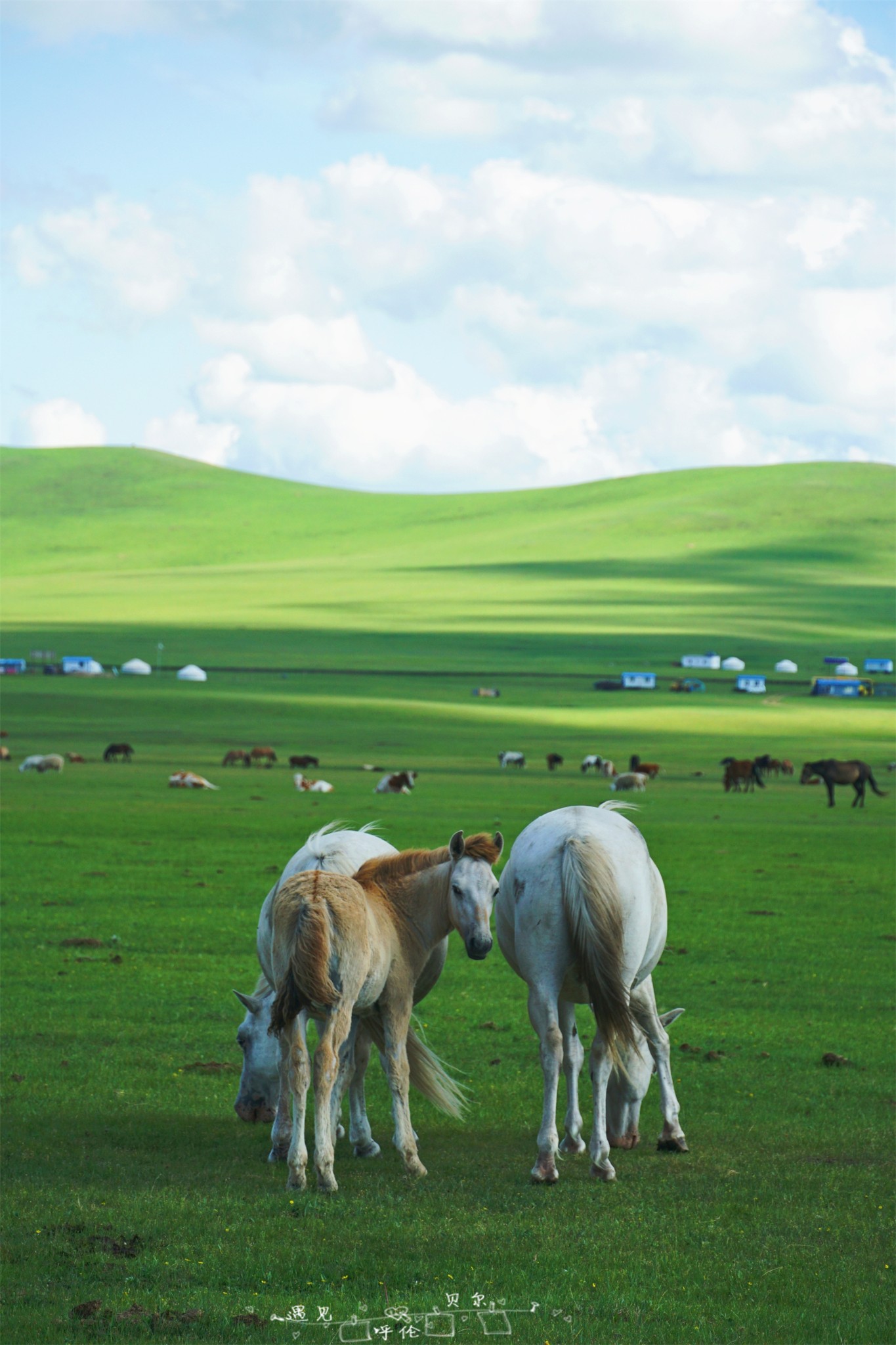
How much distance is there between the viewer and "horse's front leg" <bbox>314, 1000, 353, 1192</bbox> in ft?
28.4

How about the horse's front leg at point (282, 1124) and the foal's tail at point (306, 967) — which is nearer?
the foal's tail at point (306, 967)

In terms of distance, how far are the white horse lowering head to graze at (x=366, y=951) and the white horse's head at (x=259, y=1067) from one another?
0.88 metres

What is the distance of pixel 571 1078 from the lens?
32.4ft

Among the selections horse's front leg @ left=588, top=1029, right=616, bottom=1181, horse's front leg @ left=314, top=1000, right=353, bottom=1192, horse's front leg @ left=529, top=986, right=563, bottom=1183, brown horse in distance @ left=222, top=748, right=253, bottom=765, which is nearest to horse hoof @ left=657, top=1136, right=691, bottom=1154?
horse's front leg @ left=588, top=1029, right=616, bottom=1181

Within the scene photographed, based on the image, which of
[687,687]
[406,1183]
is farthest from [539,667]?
[406,1183]

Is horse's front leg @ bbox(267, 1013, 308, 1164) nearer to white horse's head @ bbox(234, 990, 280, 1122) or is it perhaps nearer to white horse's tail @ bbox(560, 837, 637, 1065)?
white horse's head @ bbox(234, 990, 280, 1122)

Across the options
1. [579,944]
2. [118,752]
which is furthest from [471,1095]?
[118,752]

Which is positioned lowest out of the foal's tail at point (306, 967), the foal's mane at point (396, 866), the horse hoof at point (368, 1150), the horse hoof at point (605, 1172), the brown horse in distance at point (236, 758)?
the horse hoof at point (368, 1150)

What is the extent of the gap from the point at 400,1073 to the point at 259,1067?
5.17 ft

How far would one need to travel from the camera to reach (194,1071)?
12.7 metres

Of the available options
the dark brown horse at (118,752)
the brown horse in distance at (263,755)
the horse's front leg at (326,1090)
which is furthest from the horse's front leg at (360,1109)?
the dark brown horse at (118,752)

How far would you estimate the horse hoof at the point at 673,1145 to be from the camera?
10039 mm

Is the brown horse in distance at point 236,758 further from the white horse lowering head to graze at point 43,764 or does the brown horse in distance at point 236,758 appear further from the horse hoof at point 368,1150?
the horse hoof at point 368,1150

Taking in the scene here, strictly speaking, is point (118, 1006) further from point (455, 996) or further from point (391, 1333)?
point (391, 1333)
